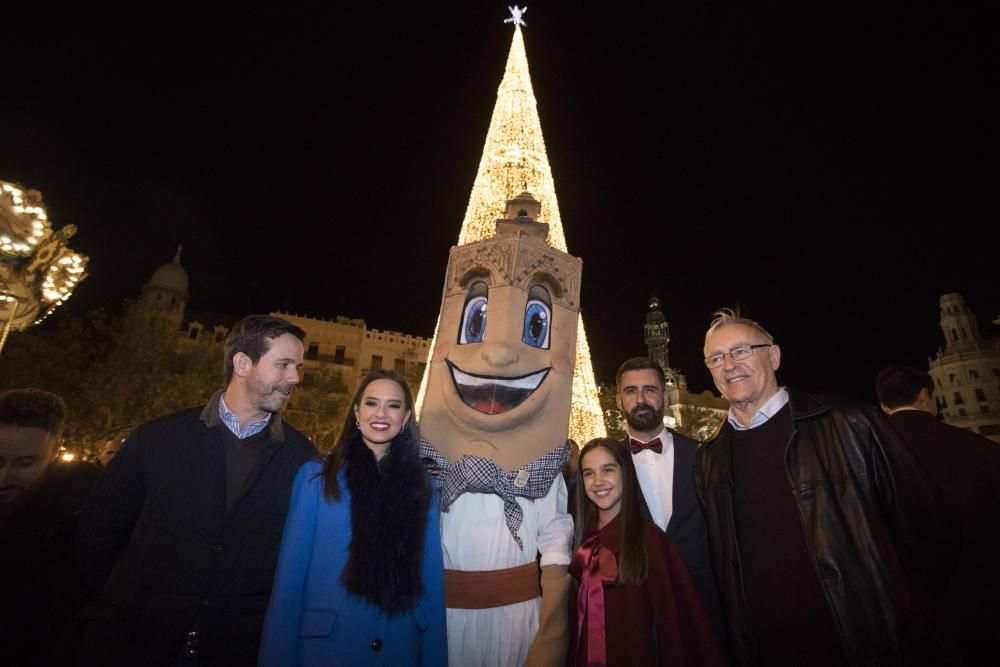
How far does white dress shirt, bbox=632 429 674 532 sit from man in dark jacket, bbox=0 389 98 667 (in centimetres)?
351

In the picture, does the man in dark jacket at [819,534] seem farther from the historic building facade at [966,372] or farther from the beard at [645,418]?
the historic building facade at [966,372]

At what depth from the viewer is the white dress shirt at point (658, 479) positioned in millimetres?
3682

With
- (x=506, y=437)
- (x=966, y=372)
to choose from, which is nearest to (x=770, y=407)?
(x=506, y=437)

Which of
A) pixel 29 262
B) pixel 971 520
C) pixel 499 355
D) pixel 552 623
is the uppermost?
pixel 29 262

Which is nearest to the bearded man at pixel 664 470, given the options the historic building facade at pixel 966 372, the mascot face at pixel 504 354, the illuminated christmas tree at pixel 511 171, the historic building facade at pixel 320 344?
the mascot face at pixel 504 354

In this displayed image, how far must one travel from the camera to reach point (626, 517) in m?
3.13

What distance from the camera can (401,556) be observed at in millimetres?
2668

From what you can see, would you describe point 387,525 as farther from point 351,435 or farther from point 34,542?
point 34,542

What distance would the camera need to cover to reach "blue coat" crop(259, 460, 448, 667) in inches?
95.8

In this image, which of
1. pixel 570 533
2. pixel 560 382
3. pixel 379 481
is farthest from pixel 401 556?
pixel 560 382

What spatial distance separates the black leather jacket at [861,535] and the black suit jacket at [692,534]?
0.35 m

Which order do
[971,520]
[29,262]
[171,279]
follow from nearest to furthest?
[971,520], [29,262], [171,279]

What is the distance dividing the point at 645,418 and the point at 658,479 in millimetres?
453

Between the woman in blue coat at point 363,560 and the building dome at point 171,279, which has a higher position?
the building dome at point 171,279
